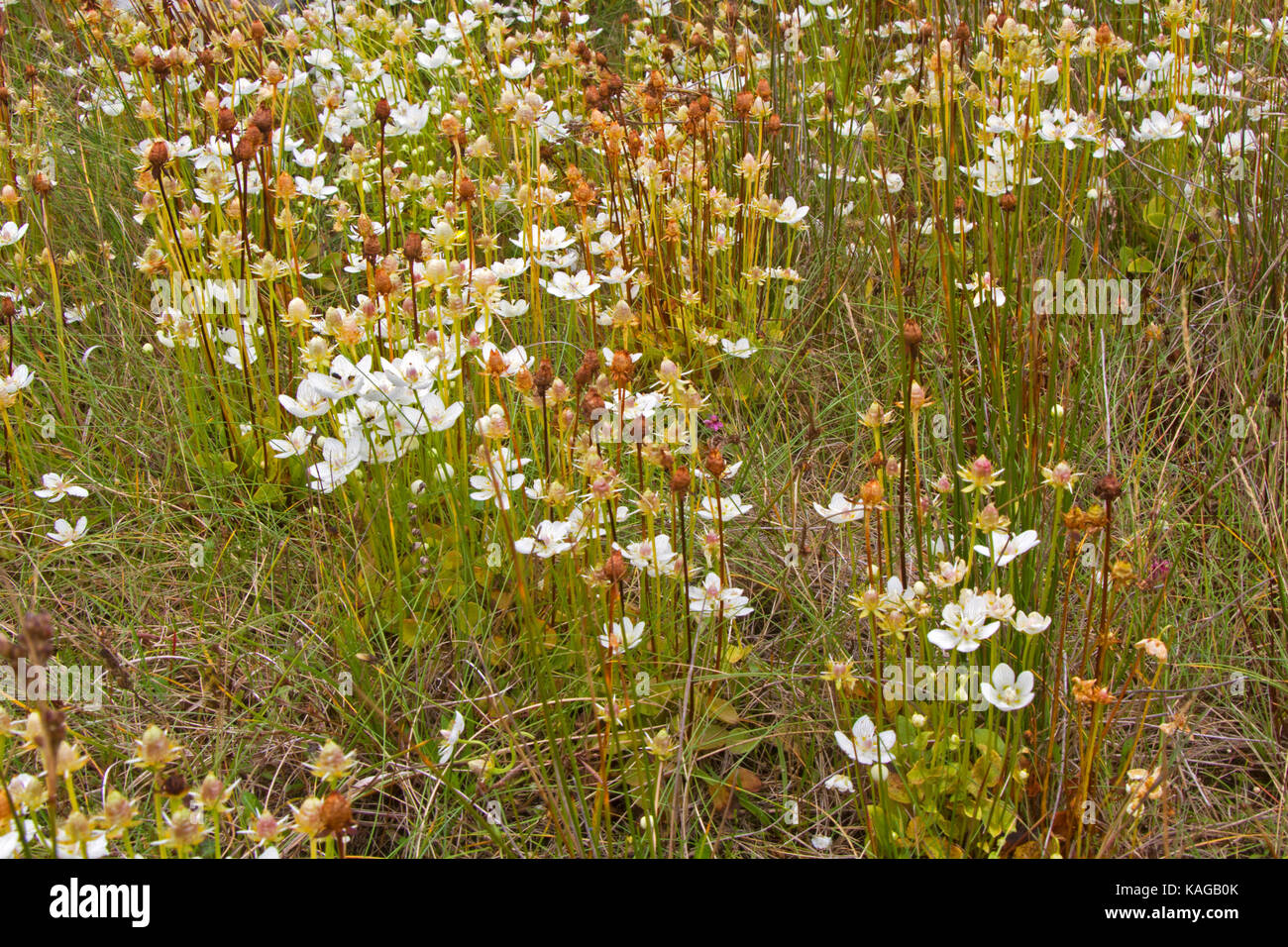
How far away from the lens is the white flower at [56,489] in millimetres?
2201

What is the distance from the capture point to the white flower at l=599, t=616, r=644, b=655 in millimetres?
1620

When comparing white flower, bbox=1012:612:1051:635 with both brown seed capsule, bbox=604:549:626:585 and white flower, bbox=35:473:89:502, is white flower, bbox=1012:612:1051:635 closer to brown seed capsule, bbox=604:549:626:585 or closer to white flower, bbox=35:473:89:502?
brown seed capsule, bbox=604:549:626:585

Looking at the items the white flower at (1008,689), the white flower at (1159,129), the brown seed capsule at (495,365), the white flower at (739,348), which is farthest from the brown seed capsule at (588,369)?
the white flower at (1159,129)

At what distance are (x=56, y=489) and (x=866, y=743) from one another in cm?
173

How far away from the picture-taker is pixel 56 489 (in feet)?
7.43

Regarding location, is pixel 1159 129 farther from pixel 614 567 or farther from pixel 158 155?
pixel 158 155

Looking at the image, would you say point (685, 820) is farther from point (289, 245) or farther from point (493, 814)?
point (289, 245)

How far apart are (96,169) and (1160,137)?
313 centimetres

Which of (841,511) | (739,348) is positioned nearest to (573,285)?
(739,348)

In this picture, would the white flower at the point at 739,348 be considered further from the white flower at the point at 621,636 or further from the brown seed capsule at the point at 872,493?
the brown seed capsule at the point at 872,493

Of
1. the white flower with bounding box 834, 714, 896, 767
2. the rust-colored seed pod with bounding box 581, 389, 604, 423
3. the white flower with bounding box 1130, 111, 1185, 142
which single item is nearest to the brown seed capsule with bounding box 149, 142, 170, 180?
the rust-colored seed pod with bounding box 581, 389, 604, 423

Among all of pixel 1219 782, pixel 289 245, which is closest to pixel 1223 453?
pixel 1219 782

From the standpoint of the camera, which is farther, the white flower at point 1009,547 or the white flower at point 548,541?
the white flower at point 548,541

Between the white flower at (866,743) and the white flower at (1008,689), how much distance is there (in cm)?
15
